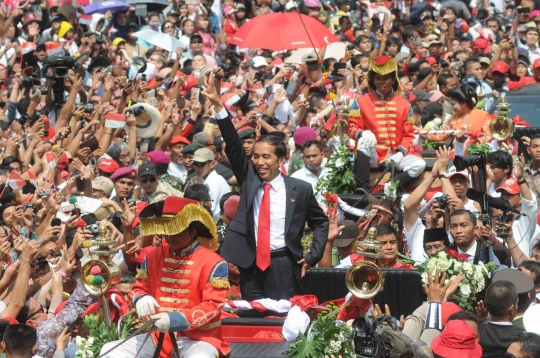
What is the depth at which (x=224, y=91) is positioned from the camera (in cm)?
1891

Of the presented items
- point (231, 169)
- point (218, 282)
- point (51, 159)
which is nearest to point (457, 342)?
point (218, 282)

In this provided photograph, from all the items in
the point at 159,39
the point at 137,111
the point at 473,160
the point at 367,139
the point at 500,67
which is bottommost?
the point at 500,67

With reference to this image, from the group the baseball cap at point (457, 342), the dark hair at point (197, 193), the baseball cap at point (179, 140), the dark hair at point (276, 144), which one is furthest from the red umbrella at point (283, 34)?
the baseball cap at point (457, 342)

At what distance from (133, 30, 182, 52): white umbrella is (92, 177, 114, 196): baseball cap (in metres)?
5.87

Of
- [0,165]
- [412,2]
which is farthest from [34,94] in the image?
[412,2]

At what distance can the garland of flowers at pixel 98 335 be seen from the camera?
9.39m

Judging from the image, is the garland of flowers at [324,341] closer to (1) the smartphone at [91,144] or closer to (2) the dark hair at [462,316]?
(2) the dark hair at [462,316]

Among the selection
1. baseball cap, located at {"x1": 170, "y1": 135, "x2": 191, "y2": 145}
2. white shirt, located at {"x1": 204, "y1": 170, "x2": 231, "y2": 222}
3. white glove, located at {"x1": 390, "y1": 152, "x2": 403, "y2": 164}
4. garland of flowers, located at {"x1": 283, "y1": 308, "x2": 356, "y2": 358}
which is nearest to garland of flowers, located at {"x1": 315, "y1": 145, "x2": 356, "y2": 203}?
white glove, located at {"x1": 390, "y1": 152, "x2": 403, "y2": 164}

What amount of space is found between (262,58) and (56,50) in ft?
11.6

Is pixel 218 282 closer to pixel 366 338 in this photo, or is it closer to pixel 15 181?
pixel 366 338

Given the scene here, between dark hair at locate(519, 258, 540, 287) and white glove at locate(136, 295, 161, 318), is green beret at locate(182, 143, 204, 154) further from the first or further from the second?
white glove at locate(136, 295, 161, 318)

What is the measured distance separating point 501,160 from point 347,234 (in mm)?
2351

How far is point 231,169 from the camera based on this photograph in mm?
13367

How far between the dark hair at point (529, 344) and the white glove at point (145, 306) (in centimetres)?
263
